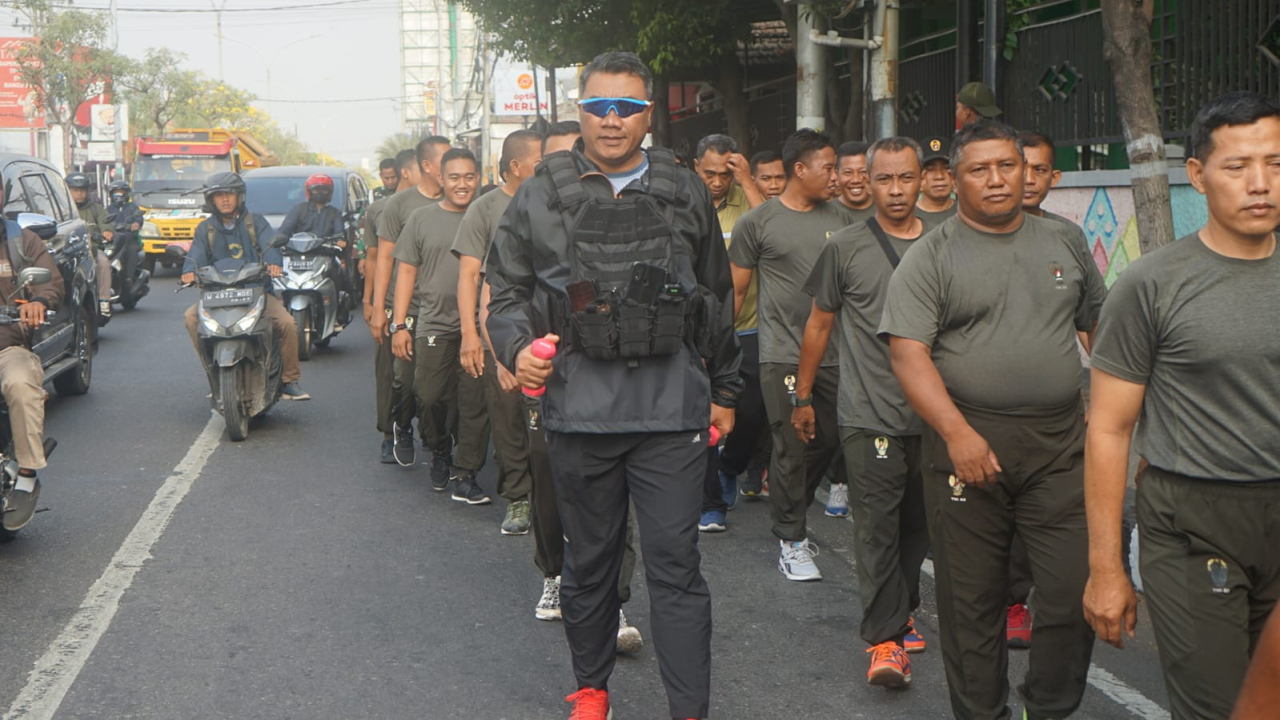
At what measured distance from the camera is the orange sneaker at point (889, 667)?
479cm

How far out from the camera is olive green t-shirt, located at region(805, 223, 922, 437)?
16.7 feet

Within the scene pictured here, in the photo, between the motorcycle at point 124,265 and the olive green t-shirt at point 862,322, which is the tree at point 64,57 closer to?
the motorcycle at point 124,265

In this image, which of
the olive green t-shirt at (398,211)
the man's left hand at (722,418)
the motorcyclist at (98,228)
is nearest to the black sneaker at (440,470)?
the olive green t-shirt at (398,211)

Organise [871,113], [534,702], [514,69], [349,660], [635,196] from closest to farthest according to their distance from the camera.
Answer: [635,196]
[534,702]
[349,660]
[871,113]
[514,69]

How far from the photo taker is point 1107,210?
10641mm

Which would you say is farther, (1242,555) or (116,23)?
(116,23)

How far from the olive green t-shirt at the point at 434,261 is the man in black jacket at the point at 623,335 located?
357 cm

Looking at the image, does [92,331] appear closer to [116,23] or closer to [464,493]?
[464,493]

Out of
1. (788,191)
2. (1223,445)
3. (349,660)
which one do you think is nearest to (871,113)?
Answer: (788,191)

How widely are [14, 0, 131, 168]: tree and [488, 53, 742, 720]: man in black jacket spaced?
50.3 meters

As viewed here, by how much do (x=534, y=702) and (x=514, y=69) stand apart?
43.0m

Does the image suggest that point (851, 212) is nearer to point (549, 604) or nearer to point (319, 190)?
point (549, 604)

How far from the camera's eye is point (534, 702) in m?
4.74

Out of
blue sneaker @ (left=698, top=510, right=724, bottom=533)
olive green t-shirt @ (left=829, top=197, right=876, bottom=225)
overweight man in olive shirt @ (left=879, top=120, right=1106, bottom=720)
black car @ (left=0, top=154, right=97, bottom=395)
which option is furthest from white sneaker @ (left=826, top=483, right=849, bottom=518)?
black car @ (left=0, top=154, right=97, bottom=395)
